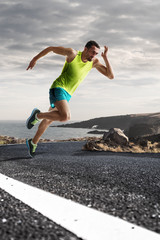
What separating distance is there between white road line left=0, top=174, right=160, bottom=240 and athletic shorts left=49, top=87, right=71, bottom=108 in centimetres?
248

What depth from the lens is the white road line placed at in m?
1.60

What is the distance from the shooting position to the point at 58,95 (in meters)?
4.88

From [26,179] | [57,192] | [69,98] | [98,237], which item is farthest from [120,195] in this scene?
[69,98]

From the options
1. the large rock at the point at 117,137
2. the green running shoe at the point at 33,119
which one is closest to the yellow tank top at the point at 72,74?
the green running shoe at the point at 33,119

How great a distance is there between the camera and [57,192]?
8.76ft

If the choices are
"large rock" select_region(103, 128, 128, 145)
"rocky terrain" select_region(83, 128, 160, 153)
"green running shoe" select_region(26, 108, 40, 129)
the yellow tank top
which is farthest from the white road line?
"large rock" select_region(103, 128, 128, 145)

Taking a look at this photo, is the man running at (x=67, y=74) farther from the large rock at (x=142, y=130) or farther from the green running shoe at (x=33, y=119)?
the large rock at (x=142, y=130)

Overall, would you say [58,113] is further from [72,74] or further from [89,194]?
[89,194]

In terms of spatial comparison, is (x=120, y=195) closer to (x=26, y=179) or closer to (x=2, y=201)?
(x=2, y=201)

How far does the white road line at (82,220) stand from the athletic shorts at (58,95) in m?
2.48

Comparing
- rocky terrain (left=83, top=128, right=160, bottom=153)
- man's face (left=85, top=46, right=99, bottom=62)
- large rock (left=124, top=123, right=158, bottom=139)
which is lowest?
large rock (left=124, top=123, right=158, bottom=139)

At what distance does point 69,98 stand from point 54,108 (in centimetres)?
45

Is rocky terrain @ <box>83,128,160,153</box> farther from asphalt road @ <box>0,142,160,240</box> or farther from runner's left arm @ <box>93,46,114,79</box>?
asphalt road @ <box>0,142,160,240</box>

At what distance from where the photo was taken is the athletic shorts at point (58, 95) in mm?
4873
